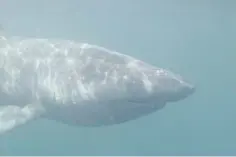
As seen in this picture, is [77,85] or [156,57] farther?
[156,57]

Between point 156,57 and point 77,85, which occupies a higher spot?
point 156,57

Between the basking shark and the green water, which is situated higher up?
the green water

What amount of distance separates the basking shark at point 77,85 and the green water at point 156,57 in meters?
5.37

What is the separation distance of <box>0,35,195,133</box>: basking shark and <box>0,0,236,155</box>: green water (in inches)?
211

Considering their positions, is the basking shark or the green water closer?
the basking shark

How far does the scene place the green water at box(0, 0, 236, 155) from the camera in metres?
19.2

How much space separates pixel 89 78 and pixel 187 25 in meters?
28.6

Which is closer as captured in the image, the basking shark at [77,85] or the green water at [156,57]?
the basking shark at [77,85]

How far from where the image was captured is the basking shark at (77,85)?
23.1 ft

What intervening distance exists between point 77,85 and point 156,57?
114 ft

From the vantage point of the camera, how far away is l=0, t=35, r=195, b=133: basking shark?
277 inches

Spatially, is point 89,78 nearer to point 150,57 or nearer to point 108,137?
point 108,137

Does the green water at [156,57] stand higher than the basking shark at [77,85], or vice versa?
the green water at [156,57]

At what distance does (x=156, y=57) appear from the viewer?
42312 millimetres
